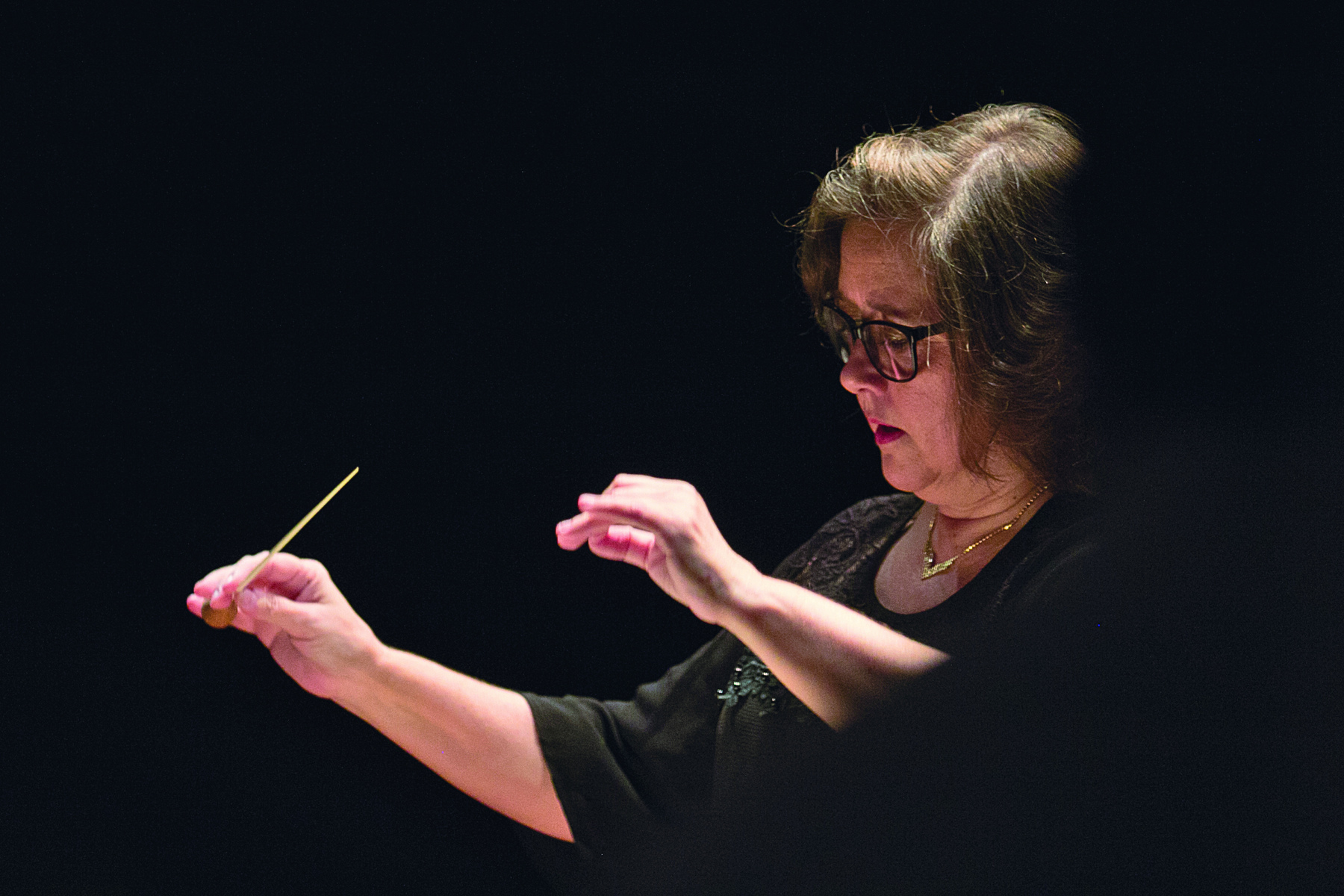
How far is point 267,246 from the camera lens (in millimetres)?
1395

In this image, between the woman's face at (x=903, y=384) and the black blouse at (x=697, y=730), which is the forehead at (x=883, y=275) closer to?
the woman's face at (x=903, y=384)

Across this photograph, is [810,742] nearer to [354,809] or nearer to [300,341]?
[354,809]

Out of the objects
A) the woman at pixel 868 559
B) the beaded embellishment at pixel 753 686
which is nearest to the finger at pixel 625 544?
the woman at pixel 868 559

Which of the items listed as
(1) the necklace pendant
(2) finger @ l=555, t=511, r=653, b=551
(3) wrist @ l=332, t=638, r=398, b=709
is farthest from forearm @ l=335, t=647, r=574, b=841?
(1) the necklace pendant

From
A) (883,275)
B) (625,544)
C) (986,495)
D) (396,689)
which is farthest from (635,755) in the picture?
(883,275)

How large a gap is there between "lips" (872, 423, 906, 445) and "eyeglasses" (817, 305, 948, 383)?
0.07 meters

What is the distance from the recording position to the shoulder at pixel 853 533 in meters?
1.30

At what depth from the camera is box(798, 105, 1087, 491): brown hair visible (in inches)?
42.0

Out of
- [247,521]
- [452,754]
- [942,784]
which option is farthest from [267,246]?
[942,784]

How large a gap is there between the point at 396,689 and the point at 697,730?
0.35 meters

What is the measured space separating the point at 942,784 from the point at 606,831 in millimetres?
440

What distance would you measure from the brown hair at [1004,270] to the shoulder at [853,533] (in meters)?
0.22

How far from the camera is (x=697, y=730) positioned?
127cm

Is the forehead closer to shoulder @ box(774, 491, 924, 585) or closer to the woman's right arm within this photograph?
shoulder @ box(774, 491, 924, 585)
